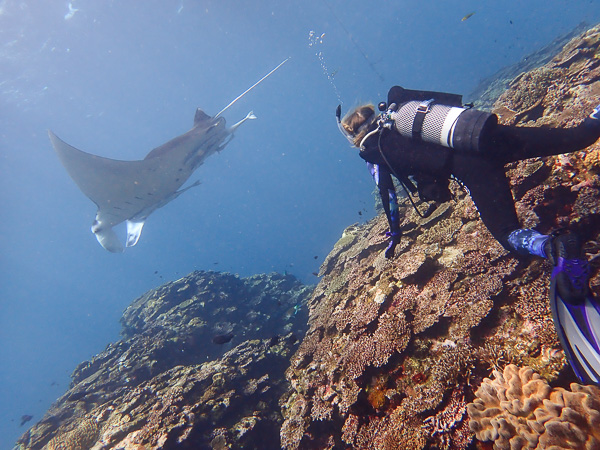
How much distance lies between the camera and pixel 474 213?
4.53m

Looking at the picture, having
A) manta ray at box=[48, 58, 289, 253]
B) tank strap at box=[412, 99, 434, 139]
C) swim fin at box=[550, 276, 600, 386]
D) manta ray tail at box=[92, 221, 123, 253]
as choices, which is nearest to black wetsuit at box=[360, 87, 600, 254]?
tank strap at box=[412, 99, 434, 139]

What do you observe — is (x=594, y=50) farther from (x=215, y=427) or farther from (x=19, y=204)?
(x=19, y=204)

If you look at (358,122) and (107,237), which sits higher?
(107,237)

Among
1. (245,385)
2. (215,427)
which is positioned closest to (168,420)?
(215,427)

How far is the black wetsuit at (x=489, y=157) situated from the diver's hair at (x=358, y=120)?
237mm

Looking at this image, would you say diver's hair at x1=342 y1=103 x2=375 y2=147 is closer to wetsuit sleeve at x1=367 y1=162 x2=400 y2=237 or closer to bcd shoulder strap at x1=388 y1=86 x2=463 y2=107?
bcd shoulder strap at x1=388 y1=86 x2=463 y2=107

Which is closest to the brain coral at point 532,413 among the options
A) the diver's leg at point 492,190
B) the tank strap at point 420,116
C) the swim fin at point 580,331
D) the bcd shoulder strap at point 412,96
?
the swim fin at point 580,331

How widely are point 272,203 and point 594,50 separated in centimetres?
17686

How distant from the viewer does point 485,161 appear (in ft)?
9.59

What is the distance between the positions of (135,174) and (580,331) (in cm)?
1153

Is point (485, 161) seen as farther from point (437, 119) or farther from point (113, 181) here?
point (113, 181)

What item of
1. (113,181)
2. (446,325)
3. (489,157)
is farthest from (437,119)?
(113,181)

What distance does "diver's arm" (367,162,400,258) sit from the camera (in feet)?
12.1

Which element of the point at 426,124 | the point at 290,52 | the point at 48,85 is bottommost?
the point at 426,124
